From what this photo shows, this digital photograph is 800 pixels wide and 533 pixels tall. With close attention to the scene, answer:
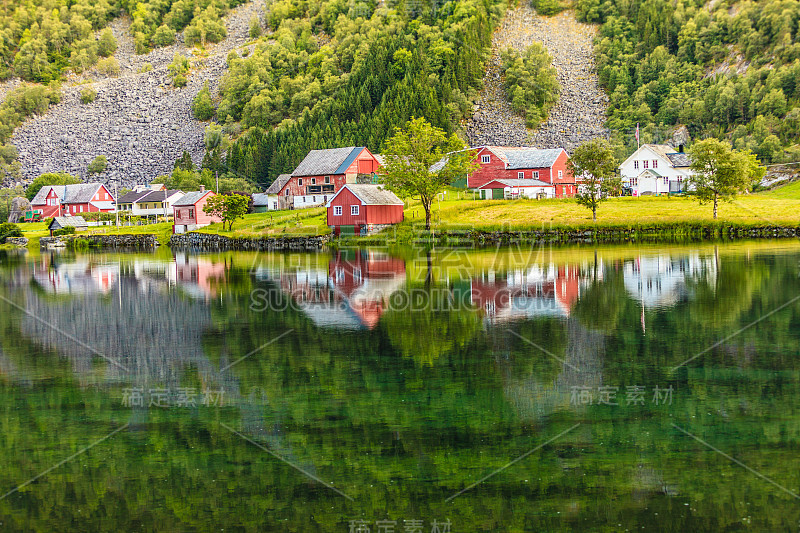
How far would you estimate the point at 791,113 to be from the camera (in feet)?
390

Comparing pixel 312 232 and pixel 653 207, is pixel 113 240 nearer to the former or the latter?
pixel 312 232

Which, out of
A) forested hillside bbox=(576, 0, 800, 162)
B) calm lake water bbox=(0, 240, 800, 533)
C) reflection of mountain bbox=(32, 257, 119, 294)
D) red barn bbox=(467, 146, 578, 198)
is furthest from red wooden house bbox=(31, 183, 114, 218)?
calm lake water bbox=(0, 240, 800, 533)

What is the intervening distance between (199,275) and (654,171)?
66754mm

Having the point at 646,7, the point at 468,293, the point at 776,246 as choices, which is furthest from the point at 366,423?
the point at 646,7

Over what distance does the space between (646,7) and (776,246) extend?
147 metres

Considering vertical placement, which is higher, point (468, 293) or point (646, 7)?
point (646, 7)

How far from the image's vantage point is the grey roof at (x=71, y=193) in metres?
121

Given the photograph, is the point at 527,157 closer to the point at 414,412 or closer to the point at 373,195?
the point at 373,195

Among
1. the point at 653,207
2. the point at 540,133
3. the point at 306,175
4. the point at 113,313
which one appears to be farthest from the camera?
the point at 540,133

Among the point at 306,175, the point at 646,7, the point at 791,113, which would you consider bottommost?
the point at 306,175

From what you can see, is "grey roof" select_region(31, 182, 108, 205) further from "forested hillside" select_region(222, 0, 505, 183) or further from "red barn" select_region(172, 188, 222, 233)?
"red barn" select_region(172, 188, 222, 233)

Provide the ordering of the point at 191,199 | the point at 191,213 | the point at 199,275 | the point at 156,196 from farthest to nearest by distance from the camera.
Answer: the point at 156,196, the point at 191,199, the point at 191,213, the point at 199,275

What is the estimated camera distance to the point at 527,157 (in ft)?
307

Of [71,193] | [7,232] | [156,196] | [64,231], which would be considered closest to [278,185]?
[156,196]
